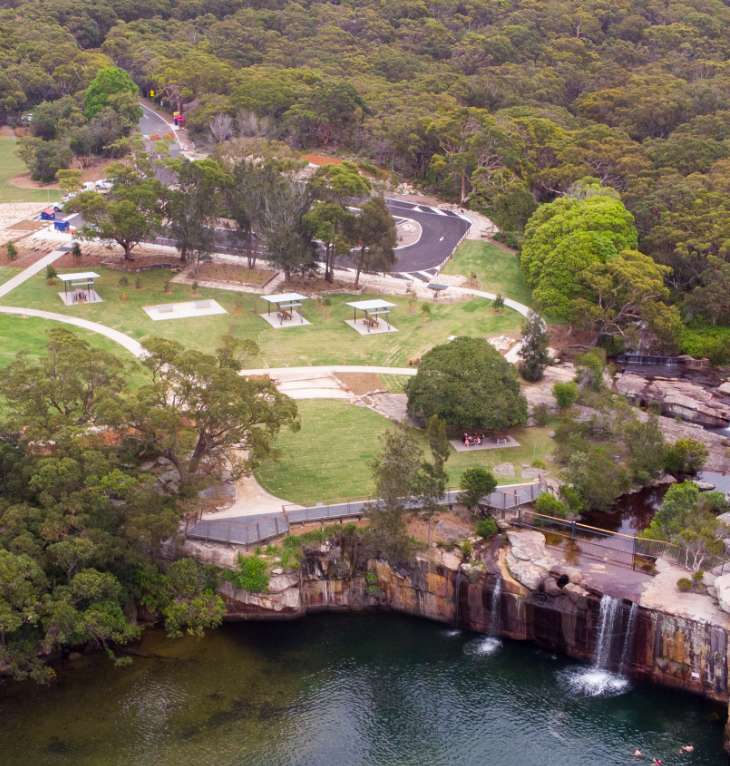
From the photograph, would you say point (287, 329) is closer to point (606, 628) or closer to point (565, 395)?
point (565, 395)

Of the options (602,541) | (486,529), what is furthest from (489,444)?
(602,541)

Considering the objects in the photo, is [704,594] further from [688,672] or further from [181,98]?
[181,98]

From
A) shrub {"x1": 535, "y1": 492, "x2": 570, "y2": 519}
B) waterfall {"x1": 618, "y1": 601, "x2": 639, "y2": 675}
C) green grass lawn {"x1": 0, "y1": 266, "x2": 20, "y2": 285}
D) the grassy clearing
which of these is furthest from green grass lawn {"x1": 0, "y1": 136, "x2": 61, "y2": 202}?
waterfall {"x1": 618, "y1": 601, "x2": 639, "y2": 675}

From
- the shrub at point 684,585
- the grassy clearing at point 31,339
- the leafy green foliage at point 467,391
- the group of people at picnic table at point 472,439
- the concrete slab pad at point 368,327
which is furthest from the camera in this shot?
the concrete slab pad at point 368,327

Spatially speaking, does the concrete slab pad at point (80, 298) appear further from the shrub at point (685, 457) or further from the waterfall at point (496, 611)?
the shrub at point (685, 457)

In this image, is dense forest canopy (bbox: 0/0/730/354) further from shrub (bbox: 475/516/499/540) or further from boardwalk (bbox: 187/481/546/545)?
shrub (bbox: 475/516/499/540)

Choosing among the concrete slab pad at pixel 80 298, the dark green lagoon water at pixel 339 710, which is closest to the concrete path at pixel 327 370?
the concrete slab pad at pixel 80 298
